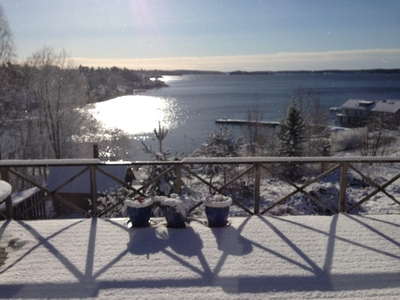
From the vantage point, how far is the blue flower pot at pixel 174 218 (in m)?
4.33

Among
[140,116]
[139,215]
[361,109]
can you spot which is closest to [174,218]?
[139,215]

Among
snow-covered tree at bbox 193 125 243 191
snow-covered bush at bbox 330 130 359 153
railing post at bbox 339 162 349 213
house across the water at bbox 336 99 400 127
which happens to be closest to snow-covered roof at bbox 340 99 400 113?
house across the water at bbox 336 99 400 127

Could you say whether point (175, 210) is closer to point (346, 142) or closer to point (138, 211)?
point (138, 211)

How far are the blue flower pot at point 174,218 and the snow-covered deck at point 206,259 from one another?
9 cm

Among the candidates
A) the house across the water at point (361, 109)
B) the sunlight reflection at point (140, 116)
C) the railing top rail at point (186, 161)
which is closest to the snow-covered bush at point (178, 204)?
the railing top rail at point (186, 161)

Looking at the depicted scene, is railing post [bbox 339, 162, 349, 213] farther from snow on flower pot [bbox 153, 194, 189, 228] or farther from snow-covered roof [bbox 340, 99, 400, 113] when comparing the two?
snow-covered roof [bbox 340, 99, 400, 113]

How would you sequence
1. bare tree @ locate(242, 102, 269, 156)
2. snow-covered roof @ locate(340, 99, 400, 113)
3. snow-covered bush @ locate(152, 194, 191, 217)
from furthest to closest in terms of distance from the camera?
snow-covered roof @ locate(340, 99, 400, 113) < bare tree @ locate(242, 102, 269, 156) < snow-covered bush @ locate(152, 194, 191, 217)

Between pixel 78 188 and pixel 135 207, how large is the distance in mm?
9434

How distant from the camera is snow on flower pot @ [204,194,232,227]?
14.3 ft

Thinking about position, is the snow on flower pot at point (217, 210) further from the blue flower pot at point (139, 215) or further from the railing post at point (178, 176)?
the blue flower pot at point (139, 215)

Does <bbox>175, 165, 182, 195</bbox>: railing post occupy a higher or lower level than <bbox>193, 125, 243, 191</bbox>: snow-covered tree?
higher

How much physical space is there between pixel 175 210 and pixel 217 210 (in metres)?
0.53

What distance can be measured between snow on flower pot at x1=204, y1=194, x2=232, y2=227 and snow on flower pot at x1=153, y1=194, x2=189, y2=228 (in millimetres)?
293

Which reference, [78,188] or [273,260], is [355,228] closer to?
[273,260]
